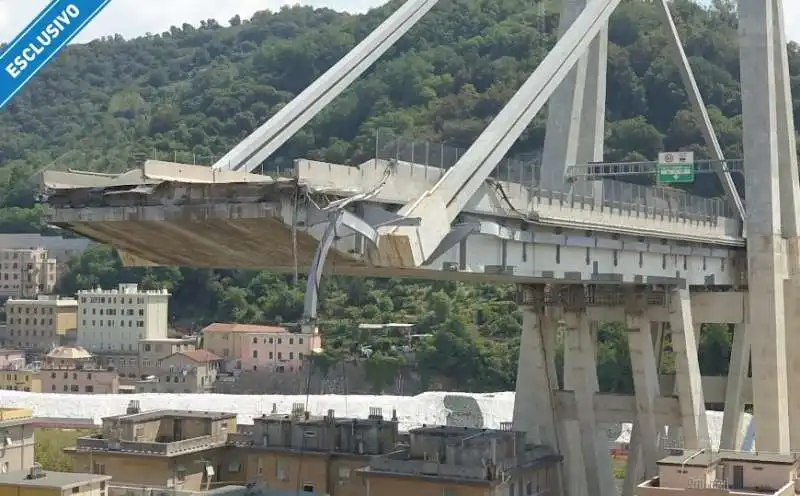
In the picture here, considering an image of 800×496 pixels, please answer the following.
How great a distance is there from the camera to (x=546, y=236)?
26250 millimetres

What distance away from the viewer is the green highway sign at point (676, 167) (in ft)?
112

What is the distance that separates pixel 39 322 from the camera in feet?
372

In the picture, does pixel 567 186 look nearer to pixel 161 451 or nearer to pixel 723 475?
pixel 723 475

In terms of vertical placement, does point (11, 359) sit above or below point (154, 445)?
above

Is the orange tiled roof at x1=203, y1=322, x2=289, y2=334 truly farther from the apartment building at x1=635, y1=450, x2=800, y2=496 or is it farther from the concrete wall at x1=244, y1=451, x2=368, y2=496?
the apartment building at x1=635, y1=450, x2=800, y2=496

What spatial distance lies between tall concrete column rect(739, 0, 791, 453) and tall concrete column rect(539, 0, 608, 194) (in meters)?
3.96

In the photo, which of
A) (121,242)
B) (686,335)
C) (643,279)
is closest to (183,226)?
(121,242)

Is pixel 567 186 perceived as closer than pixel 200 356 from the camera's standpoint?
Yes

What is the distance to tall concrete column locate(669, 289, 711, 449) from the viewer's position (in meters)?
32.6

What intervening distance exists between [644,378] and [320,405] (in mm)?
34632

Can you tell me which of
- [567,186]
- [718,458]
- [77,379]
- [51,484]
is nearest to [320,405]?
[77,379]

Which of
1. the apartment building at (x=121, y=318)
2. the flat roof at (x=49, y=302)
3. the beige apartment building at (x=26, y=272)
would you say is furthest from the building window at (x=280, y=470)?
the beige apartment building at (x=26, y=272)

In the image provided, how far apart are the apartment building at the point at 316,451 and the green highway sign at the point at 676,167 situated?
10.2 m

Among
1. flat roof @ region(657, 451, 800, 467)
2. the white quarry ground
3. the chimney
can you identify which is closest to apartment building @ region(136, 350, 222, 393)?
the white quarry ground
